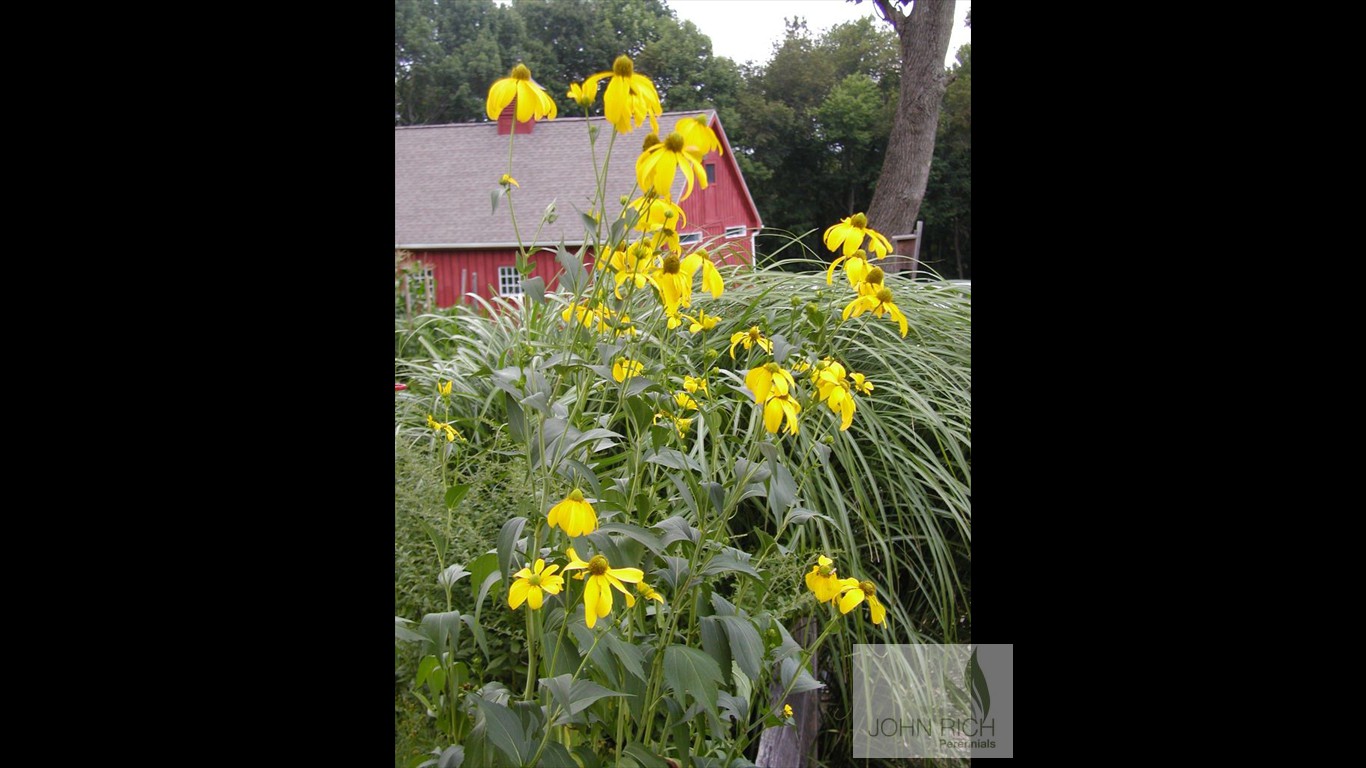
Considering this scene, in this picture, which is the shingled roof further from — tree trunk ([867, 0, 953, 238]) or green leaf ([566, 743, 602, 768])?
green leaf ([566, 743, 602, 768])

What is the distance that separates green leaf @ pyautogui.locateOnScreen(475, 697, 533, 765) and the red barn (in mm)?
8606

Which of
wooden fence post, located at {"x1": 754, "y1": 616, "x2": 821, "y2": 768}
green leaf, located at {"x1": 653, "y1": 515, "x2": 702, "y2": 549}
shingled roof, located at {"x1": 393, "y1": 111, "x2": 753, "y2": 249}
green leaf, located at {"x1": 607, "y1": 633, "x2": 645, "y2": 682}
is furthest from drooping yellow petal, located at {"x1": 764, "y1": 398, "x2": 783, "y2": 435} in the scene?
shingled roof, located at {"x1": 393, "y1": 111, "x2": 753, "y2": 249}

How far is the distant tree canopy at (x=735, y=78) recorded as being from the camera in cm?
1595

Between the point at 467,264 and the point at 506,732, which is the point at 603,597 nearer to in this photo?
the point at 506,732

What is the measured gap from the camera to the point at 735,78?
1725 cm

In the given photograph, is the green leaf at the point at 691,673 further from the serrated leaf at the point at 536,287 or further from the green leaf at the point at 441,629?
the serrated leaf at the point at 536,287

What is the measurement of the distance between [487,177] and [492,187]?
1.44m

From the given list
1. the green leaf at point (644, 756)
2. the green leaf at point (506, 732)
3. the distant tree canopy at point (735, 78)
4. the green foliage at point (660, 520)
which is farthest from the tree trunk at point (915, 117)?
the distant tree canopy at point (735, 78)

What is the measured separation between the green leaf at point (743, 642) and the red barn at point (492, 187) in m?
8.55

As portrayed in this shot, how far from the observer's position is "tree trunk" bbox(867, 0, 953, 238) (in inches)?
140
